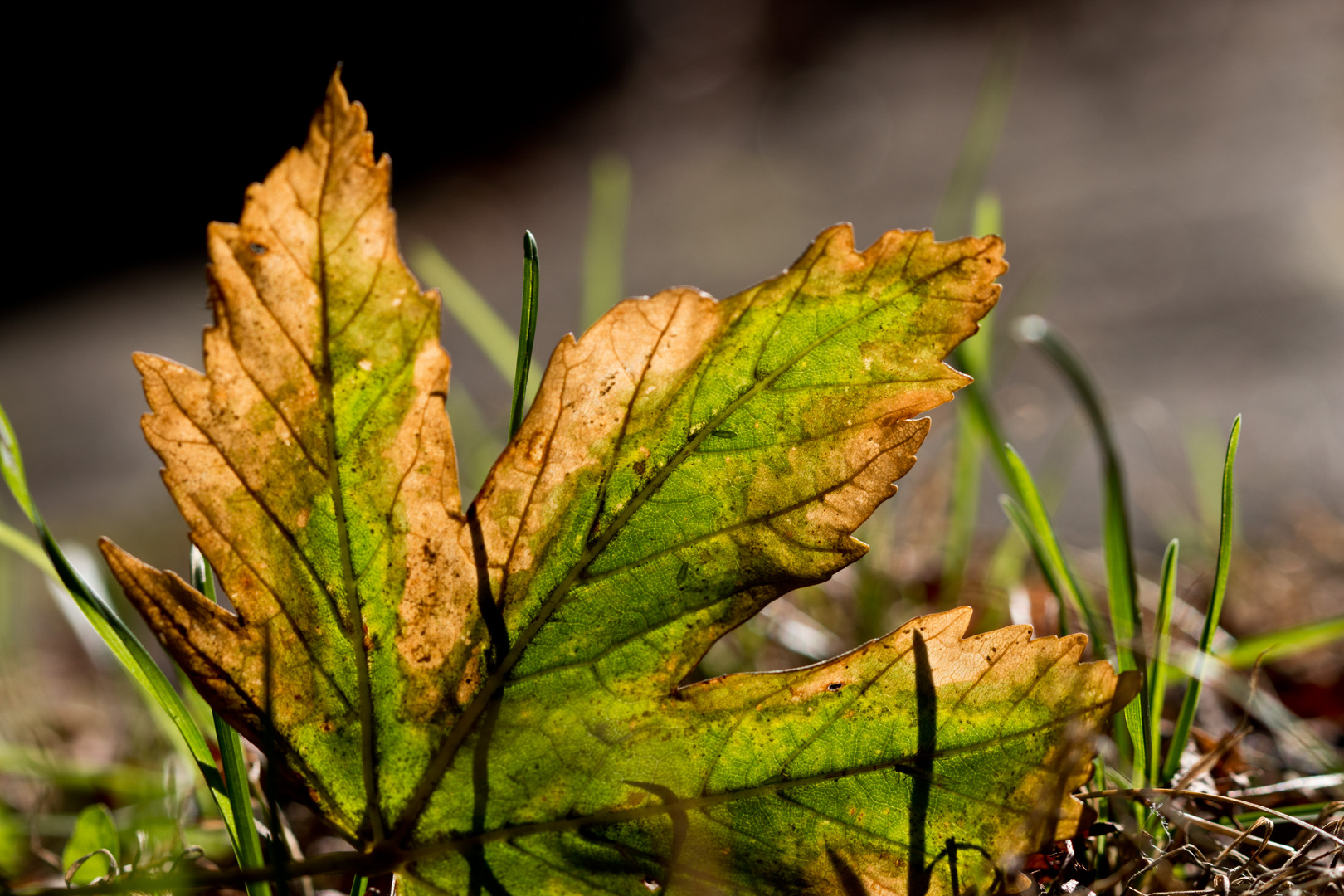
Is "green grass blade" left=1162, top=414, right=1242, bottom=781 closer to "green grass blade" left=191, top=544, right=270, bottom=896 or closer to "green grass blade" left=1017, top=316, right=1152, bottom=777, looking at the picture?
"green grass blade" left=1017, top=316, right=1152, bottom=777

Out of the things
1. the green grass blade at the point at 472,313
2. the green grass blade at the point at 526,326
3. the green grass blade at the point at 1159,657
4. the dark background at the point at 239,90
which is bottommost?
the green grass blade at the point at 1159,657

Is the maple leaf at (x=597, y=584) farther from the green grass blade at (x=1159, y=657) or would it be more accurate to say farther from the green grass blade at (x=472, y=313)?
the green grass blade at (x=472, y=313)

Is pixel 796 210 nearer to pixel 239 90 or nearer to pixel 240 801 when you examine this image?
pixel 239 90

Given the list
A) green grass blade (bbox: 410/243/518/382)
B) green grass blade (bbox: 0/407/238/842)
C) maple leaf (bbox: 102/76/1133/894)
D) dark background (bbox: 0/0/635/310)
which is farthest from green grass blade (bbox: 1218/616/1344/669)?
dark background (bbox: 0/0/635/310)

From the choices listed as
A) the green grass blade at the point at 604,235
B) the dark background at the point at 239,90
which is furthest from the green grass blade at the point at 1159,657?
the dark background at the point at 239,90

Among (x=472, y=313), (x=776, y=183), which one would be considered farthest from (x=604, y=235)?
(x=776, y=183)

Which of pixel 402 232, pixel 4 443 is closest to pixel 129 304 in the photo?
pixel 402 232
